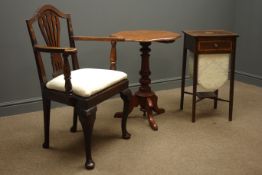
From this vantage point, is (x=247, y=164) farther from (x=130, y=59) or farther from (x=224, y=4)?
(x=224, y=4)

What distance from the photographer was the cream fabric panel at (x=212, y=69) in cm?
259

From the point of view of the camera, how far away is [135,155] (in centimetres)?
216

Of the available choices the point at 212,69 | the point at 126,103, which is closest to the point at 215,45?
the point at 212,69

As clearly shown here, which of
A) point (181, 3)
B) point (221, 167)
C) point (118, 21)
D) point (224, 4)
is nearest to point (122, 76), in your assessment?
point (221, 167)

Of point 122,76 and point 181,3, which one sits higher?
point 181,3

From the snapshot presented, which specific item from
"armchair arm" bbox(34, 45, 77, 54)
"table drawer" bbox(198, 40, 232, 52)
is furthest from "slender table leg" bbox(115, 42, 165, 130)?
"armchair arm" bbox(34, 45, 77, 54)

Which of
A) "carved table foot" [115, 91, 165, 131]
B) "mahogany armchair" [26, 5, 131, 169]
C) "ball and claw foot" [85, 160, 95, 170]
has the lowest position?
"ball and claw foot" [85, 160, 95, 170]

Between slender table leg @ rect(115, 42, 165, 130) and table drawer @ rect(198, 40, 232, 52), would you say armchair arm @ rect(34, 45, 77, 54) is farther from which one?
table drawer @ rect(198, 40, 232, 52)

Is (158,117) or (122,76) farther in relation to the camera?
(158,117)

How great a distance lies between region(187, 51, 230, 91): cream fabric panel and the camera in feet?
8.50

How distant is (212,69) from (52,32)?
1.34 meters

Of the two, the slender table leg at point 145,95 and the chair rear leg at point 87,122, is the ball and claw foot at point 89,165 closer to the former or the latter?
the chair rear leg at point 87,122

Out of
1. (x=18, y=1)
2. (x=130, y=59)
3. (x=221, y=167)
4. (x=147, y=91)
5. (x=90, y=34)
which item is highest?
(x=18, y=1)

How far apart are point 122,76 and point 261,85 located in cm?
219
